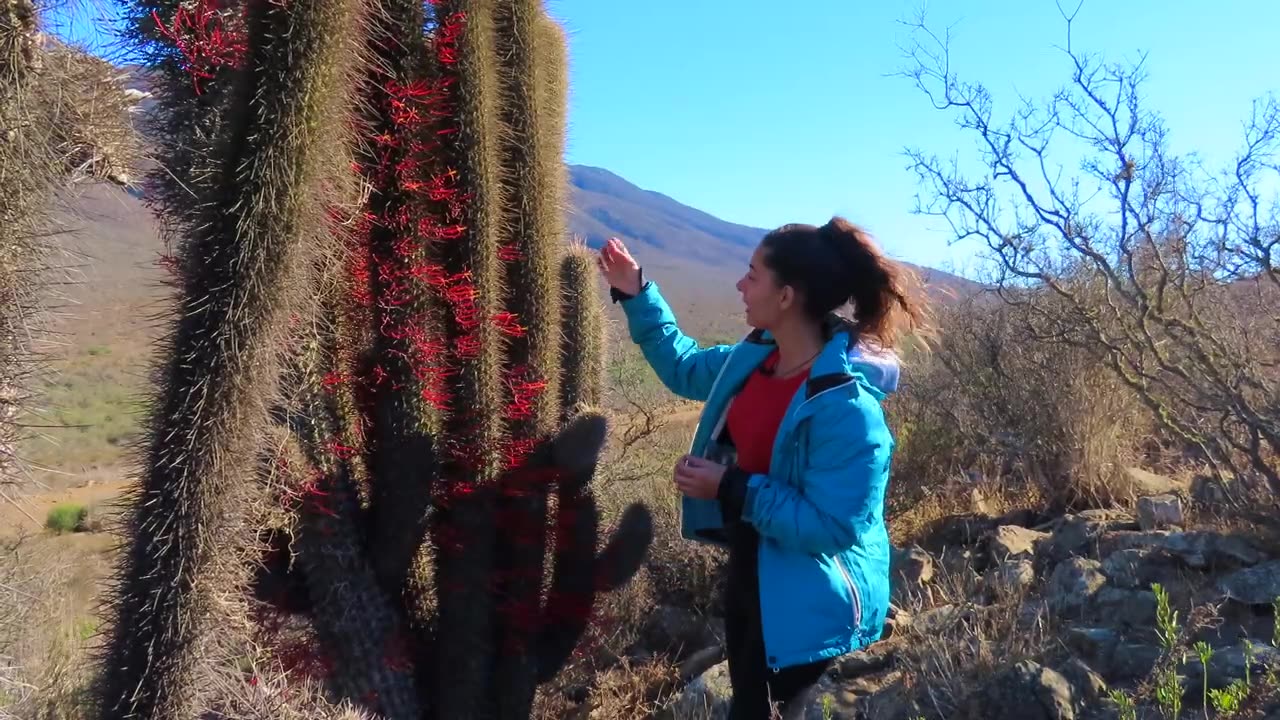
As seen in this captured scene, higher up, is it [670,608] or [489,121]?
[489,121]

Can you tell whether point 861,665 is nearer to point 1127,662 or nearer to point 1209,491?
point 1127,662

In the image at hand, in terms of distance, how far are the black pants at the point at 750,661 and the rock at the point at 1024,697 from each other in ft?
2.53

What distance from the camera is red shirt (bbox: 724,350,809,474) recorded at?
301 cm

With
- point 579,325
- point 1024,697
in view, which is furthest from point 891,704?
point 579,325

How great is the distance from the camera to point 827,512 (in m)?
2.62

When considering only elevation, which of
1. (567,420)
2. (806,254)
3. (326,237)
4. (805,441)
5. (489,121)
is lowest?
(567,420)

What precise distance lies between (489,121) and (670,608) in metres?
3.21

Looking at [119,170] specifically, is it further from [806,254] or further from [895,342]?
[895,342]

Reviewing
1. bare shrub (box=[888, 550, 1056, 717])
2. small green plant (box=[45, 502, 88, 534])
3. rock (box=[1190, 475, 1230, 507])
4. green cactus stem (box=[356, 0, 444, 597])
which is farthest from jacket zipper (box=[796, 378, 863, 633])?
small green plant (box=[45, 502, 88, 534])

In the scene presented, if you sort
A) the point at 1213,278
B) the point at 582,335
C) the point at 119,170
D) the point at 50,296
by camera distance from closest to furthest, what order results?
1. the point at 50,296
2. the point at 119,170
3. the point at 582,335
4. the point at 1213,278

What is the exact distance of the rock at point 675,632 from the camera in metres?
5.41

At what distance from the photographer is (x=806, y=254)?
298 cm

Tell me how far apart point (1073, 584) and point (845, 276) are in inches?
85.7

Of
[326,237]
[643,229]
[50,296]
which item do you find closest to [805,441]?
[326,237]
